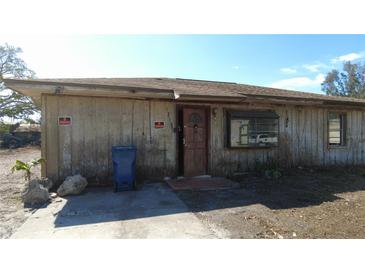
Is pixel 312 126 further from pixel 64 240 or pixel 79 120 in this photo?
pixel 64 240

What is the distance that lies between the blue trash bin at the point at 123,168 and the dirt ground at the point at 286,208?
127 centimetres

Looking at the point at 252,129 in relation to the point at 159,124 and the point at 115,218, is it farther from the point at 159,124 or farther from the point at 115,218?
the point at 115,218

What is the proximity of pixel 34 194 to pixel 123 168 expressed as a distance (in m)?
1.78

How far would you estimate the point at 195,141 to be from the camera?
675 centimetres

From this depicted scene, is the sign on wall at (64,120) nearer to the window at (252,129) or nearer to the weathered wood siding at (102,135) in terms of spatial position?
the weathered wood siding at (102,135)

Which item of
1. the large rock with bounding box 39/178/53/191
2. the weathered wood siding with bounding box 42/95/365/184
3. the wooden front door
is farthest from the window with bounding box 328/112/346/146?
the large rock with bounding box 39/178/53/191

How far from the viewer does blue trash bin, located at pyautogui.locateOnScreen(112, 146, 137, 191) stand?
5406mm

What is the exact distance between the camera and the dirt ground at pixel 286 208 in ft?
11.0

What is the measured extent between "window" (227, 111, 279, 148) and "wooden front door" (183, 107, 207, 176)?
0.76 metres

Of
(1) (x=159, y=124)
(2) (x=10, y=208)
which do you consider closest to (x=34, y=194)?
(2) (x=10, y=208)

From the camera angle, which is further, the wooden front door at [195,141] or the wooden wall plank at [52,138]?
the wooden front door at [195,141]

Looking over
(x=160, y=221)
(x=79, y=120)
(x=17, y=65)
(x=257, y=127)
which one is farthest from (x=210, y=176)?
(x=17, y=65)

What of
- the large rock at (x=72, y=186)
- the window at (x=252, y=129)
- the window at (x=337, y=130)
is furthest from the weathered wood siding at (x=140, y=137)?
the window at (x=337, y=130)

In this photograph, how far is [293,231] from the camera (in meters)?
3.32
